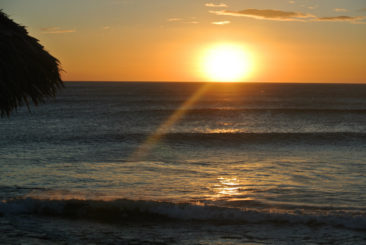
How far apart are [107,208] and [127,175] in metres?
3.97

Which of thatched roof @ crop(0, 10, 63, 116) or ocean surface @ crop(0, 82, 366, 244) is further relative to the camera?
ocean surface @ crop(0, 82, 366, 244)

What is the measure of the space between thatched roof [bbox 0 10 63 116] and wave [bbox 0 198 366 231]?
11.8 ft

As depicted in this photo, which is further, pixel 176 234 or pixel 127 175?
pixel 127 175

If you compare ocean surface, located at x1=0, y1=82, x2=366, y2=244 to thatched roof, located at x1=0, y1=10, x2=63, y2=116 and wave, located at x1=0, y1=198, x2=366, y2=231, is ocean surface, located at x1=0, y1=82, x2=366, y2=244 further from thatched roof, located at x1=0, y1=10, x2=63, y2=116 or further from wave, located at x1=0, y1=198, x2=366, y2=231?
thatched roof, located at x1=0, y1=10, x2=63, y2=116

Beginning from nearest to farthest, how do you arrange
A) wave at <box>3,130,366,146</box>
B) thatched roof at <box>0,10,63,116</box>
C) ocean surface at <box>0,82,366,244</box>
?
1. thatched roof at <box>0,10,63,116</box>
2. ocean surface at <box>0,82,366,244</box>
3. wave at <box>3,130,366,146</box>

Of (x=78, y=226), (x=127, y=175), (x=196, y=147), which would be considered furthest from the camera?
(x=196, y=147)

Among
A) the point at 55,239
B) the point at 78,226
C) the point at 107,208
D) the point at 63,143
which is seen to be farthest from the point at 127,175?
the point at 63,143

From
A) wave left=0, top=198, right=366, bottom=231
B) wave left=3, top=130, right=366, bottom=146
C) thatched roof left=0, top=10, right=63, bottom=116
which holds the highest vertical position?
thatched roof left=0, top=10, right=63, bottom=116

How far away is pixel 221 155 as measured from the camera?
19.0 metres

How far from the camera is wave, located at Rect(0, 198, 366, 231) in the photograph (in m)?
9.36

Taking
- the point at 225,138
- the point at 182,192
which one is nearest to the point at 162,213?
the point at 182,192

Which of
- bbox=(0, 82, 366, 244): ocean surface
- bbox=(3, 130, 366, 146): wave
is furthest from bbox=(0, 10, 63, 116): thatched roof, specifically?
bbox=(3, 130, 366, 146): wave

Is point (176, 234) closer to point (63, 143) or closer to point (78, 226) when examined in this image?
point (78, 226)

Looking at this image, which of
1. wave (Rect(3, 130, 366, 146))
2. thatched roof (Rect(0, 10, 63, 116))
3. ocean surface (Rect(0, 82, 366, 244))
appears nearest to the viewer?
thatched roof (Rect(0, 10, 63, 116))
